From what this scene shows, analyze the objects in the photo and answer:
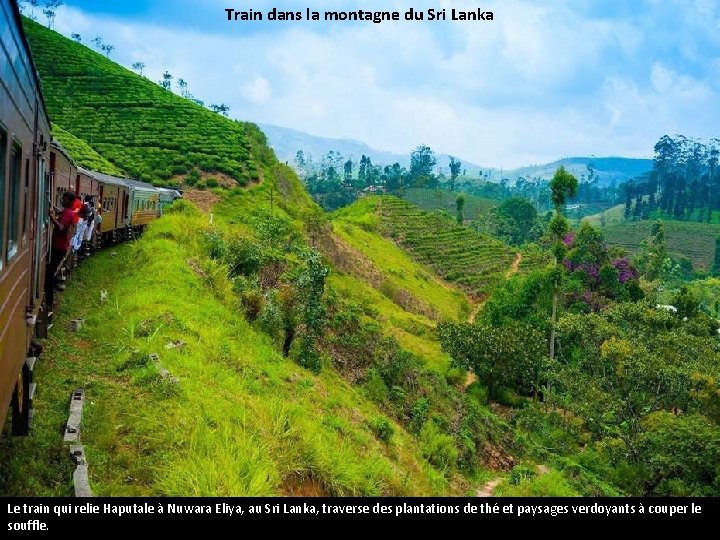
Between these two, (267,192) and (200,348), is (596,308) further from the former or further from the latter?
(200,348)

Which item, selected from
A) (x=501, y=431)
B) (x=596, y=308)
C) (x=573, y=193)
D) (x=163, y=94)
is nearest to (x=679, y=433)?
(x=501, y=431)

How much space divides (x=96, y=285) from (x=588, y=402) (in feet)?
51.5

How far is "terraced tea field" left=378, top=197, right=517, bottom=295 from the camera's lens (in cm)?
6247

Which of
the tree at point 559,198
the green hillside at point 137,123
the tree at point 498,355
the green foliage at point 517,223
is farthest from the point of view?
the green foliage at point 517,223

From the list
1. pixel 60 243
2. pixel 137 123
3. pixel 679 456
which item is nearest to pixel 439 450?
pixel 679 456

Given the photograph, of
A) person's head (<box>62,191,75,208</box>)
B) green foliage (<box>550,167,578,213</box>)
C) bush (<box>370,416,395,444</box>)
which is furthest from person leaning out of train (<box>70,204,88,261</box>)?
green foliage (<box>550,167,578,213</box>)

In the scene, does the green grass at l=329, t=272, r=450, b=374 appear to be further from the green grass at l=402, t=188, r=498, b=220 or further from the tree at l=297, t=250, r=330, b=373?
the green grass at l=402, t=188, r=498, b=220

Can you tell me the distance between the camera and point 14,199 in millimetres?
4945

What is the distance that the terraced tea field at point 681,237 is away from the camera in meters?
97.6

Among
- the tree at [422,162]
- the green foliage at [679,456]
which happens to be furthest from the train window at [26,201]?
the tree at [422,162]

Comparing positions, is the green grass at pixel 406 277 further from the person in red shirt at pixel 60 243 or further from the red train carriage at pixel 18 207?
the red train carriage at pixel 18 207

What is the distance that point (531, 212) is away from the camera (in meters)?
92.0

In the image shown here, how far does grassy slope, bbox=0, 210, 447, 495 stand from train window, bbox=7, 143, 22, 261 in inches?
90.2

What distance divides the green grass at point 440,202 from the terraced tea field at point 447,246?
1131 inches
